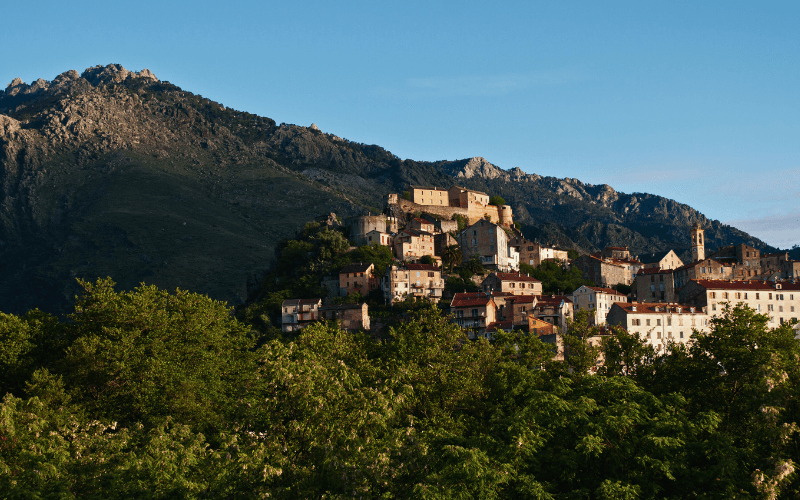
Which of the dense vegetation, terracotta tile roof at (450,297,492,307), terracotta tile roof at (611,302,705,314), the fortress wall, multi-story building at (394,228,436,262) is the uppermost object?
the fortress wall

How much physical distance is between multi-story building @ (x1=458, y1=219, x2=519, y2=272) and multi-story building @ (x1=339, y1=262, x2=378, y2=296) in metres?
22.0

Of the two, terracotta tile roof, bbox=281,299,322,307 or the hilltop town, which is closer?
the hilltop town

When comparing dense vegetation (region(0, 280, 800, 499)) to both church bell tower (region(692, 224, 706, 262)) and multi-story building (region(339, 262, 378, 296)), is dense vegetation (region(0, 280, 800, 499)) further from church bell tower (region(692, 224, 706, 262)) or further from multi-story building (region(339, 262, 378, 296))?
church bell tower (region(692, 224, 706, 262))

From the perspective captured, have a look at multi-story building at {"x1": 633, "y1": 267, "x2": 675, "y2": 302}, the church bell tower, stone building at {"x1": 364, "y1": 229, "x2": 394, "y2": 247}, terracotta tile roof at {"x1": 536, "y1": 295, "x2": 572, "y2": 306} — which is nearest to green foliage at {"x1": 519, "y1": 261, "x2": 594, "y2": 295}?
multi-story building at {"x1": 633, "y1": 267, "x2": 675, "y2": 302}

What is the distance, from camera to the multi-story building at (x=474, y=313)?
311 ft

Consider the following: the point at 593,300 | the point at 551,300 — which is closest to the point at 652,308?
the point at 593,300

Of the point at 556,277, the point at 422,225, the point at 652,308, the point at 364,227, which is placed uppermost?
the point at 422,225

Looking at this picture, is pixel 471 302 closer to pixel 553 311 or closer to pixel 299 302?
pixel 553 311

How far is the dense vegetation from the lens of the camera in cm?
2905

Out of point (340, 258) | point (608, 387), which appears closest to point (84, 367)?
point (608, 387)

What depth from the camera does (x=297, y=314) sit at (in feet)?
320

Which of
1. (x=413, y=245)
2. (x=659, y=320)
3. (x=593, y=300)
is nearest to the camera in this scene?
(x=659, y=320)

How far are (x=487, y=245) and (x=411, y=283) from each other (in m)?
20.7

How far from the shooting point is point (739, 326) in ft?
143
